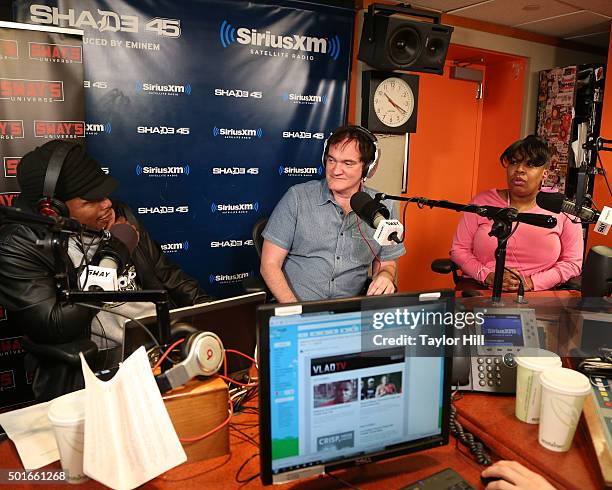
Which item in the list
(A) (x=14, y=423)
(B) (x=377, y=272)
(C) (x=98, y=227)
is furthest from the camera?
(B) (x=377, y=272)

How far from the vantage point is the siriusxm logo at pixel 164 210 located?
315 centimetres

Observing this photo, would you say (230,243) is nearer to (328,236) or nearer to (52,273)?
(328,236)

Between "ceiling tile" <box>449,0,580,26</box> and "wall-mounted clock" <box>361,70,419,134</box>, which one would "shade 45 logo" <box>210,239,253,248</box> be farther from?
"ceiling tile" <box>449,0,580,26</box>

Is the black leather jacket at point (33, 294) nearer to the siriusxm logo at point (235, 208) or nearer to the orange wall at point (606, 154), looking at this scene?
the siriusxm logo at point (235, 208)

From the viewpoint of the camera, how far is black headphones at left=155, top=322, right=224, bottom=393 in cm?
108

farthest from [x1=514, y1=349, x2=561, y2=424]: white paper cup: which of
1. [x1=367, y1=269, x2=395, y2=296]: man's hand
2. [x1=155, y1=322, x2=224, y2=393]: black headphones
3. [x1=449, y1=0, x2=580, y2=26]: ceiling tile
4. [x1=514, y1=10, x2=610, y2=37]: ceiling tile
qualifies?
[x1=514, y1=10, x2=610, y2=37]: ceiling tile

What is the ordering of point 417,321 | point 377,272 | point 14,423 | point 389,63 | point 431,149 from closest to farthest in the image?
point 417,321 → point 14,423 → point 377,272 → point 389,63 → point 431,149

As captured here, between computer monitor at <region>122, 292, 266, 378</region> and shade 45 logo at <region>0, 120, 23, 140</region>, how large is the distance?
1701 mm

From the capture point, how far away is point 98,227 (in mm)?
2090

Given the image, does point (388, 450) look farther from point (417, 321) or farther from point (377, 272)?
point (377, 272)

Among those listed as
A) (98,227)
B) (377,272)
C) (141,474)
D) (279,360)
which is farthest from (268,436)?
(377,272)

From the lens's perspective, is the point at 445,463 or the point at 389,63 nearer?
the point at 445,463

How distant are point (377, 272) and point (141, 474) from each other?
1814 millimetres

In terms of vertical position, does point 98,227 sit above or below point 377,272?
above
